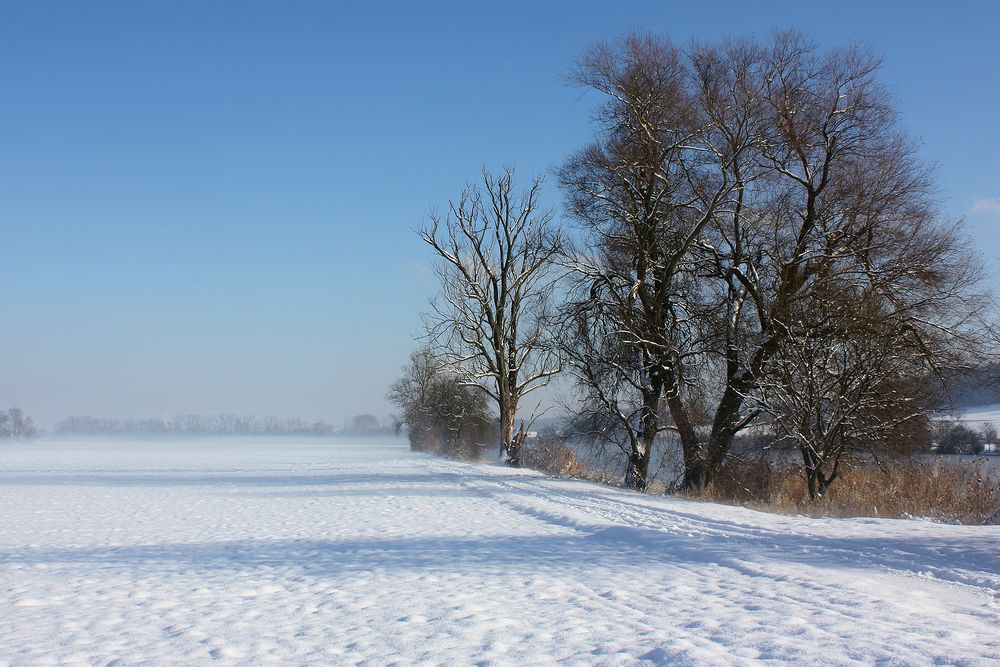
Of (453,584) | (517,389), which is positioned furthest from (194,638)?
(517,389)

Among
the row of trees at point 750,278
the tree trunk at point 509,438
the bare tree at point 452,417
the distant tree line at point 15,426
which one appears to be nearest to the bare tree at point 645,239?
the row of trees at point 750,278

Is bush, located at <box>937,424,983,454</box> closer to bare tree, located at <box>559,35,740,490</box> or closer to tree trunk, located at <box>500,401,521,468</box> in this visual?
bare tree, located at <box>559,35,740,490</box>

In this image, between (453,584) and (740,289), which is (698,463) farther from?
(453,584)

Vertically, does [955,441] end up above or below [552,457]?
above

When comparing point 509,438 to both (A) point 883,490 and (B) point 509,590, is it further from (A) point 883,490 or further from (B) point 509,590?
(B) point 509,590

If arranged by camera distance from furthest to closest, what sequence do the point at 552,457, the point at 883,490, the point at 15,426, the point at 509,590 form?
the point at 15,426, the point at 552,457, the point at 883,490, the point at 509,590

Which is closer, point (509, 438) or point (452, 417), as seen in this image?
point (509, 438)

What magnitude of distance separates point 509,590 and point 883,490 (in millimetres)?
9686

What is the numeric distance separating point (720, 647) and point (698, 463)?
13372 mm

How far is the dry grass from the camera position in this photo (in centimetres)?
1085

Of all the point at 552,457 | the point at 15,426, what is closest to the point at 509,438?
the point at 552,457

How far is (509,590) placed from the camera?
248 inches

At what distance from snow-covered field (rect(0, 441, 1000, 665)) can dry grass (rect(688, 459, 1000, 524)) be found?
2008 millimetres

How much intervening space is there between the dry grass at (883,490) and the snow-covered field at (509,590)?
2.01 metres
